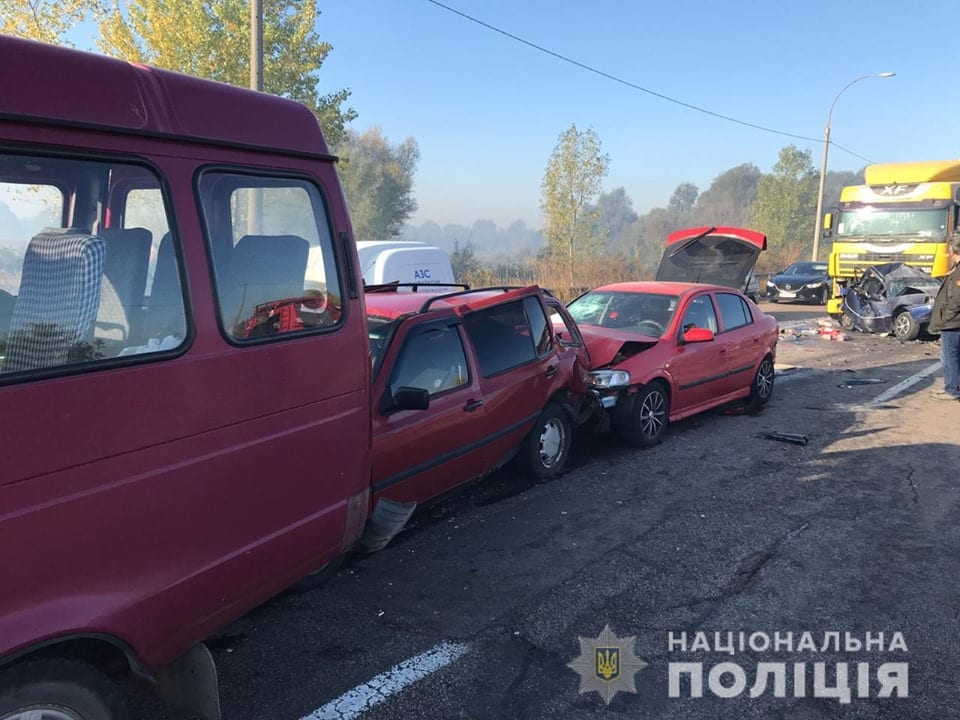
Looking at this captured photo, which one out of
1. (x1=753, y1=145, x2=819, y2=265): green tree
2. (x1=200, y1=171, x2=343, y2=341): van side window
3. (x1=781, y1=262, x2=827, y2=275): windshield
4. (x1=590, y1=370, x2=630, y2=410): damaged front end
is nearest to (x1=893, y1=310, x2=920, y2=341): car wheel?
(x1=781, y1=262, x2=827, y2=275): windshield

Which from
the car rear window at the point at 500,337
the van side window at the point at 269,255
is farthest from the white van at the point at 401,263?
the van side window at the point at 269,255

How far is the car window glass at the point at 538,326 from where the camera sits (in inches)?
222

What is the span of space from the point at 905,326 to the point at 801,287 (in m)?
8.49

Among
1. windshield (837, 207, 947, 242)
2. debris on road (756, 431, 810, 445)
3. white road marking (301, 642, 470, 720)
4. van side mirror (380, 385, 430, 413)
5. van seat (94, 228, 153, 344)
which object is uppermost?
windshield (837, 207, 947, 242)

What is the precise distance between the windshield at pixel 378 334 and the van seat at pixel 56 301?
199 cm

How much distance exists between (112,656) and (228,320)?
3.97ft

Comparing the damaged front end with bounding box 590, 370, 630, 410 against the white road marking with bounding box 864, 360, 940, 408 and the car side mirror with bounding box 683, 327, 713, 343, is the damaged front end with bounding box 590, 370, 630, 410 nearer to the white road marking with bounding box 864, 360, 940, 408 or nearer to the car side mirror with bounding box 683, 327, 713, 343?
the car side mirror with bounding box 683, 327, 713, 343

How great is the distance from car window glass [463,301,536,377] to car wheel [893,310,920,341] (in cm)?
1208

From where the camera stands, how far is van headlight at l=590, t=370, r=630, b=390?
6.32 metres

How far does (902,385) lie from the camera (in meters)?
9.94

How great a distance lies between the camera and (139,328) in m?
2.25

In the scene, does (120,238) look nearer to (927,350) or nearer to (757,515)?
(757,515)

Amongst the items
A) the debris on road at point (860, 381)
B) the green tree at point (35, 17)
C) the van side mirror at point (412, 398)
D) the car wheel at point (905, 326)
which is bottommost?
the debris on road at point (860, 381)

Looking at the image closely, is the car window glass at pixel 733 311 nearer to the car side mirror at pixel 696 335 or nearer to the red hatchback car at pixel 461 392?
the car side mirror at pixel 696 335
